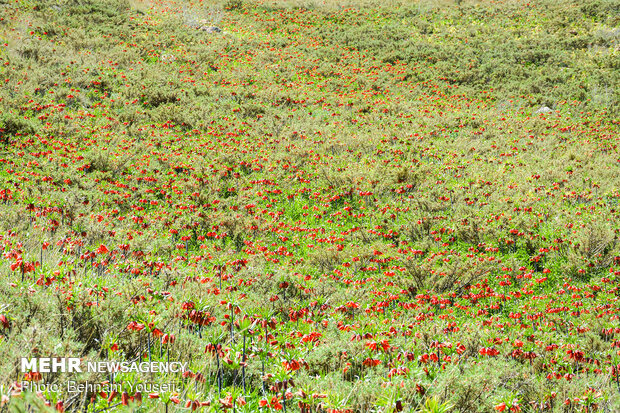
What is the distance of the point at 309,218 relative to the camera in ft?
31.4

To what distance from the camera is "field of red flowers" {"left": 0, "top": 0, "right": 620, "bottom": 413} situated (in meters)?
3.42

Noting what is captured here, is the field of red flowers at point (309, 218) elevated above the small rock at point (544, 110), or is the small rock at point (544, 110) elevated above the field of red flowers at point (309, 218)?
the small rock at point (544, 110)

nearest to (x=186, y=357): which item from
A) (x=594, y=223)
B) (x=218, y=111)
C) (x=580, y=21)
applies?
(x=594, y=223)

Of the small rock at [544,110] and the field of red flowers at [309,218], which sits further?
→ the small rock at [544,110]

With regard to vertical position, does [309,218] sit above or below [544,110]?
below

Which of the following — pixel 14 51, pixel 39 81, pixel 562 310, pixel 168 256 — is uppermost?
pixel 14 51

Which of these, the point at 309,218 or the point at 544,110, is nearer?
the point at 309,218

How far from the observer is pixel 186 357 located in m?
3.55

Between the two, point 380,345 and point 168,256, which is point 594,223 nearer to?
point 380,345

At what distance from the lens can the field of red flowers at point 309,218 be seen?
3418mm

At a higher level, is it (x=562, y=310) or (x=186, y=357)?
(x=186, y=357)

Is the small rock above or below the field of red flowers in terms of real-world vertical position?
above

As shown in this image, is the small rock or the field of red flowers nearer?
the field of red flowers

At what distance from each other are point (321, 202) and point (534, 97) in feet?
49.3
